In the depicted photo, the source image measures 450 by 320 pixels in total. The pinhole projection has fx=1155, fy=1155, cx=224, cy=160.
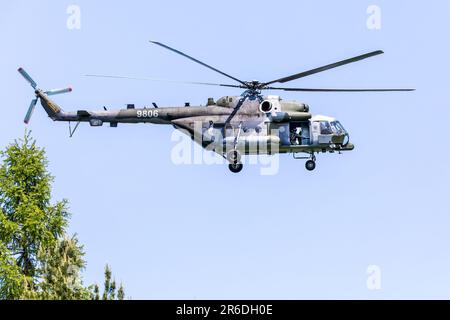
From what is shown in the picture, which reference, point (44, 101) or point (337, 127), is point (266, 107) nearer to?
point (337, 127)

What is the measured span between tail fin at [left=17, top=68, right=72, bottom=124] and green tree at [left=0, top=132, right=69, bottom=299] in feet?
22.4

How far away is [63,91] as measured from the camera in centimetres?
7131

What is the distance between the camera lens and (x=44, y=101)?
2781 inches

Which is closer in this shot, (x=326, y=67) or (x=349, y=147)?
(x=326, y=67)

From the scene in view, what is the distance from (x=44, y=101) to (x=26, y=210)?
910 cm

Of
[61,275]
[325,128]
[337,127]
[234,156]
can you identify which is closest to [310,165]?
[325,128]

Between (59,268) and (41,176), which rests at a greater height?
(41,176)

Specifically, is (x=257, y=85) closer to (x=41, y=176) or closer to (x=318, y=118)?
(x=318, y=118)

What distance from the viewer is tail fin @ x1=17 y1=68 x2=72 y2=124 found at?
2731 inches

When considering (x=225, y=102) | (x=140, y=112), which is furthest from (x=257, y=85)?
Answer: (x=140, y=112)

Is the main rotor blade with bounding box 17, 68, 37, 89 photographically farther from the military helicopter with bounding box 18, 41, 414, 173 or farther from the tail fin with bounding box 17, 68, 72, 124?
the military helicopter with bounding box 18, 41, 414, 173

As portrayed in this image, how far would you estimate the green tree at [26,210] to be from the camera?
75438 millimetres
